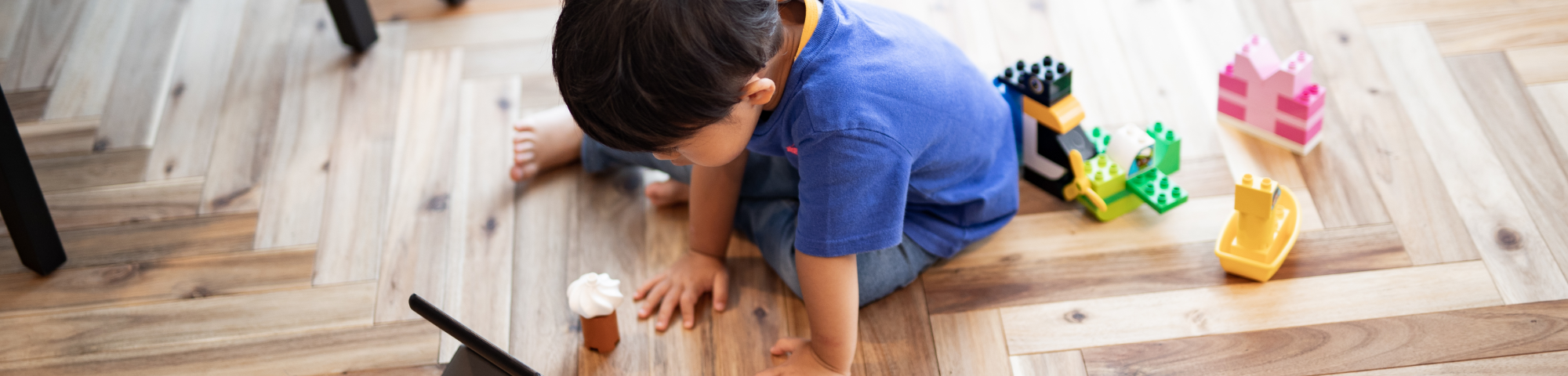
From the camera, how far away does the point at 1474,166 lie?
3.75ft

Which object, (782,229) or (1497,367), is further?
(782,229)

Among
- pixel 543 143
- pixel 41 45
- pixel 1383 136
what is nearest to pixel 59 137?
pixel 41 45

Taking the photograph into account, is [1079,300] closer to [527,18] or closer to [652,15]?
[652,15]

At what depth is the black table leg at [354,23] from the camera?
1.35 meters

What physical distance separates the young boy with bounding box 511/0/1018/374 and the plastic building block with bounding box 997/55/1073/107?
5 centimetres

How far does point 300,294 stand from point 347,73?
38 cm

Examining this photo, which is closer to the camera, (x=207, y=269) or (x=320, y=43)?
A: (x=207, y=269)

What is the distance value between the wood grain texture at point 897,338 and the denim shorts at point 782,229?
0.05 feet

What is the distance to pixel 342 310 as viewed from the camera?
1.10m

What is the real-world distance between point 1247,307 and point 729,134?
22.3 inches

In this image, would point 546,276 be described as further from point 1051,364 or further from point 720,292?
point 1051,364

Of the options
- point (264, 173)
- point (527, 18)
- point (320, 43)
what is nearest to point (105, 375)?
point (264, 173)

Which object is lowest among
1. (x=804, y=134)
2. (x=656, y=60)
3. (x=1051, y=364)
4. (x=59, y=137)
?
(x=59, y=137)

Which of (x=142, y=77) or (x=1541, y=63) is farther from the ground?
(x=1541, y=63)
